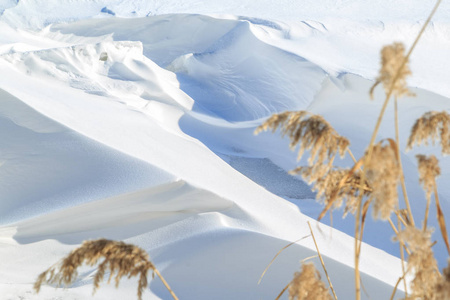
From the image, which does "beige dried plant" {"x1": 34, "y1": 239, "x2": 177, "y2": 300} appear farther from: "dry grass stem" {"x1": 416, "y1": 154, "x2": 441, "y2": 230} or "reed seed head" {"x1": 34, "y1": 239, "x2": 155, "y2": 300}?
"dry grass stem" {"x1": 416, "y1": 154, "x2": 441, "y2": 230}

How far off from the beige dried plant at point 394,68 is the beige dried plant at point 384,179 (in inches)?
2.5

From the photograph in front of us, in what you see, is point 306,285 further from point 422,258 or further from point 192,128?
point 192,128

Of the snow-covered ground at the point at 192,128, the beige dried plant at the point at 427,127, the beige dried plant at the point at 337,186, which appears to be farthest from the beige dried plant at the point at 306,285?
the snow-covered ground at the point at 192,128

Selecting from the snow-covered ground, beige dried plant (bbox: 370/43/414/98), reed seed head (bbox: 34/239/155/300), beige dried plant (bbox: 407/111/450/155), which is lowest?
the snow-covered ground

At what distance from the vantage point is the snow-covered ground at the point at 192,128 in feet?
6.54

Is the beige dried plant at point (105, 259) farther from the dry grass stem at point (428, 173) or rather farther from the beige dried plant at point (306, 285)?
the dry grass stem at point (428, 173)

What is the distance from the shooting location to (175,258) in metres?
1.97

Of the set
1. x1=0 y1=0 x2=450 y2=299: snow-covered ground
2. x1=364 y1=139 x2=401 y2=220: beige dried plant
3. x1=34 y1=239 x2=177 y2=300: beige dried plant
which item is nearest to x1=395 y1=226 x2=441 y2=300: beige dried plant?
x1=364 y1=139 x2=401 y2=220: beige dried plant

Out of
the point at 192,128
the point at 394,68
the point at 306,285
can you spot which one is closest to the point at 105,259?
the point at 306,285

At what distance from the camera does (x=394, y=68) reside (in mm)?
531

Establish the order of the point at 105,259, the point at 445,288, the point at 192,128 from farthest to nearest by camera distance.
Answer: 1. the point at 192,128
2. the point at 105,259
3. the point at 445,288

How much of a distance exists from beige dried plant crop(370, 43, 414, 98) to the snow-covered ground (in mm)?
1377

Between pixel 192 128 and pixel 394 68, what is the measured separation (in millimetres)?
3213

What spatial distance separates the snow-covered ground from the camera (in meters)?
1.99
